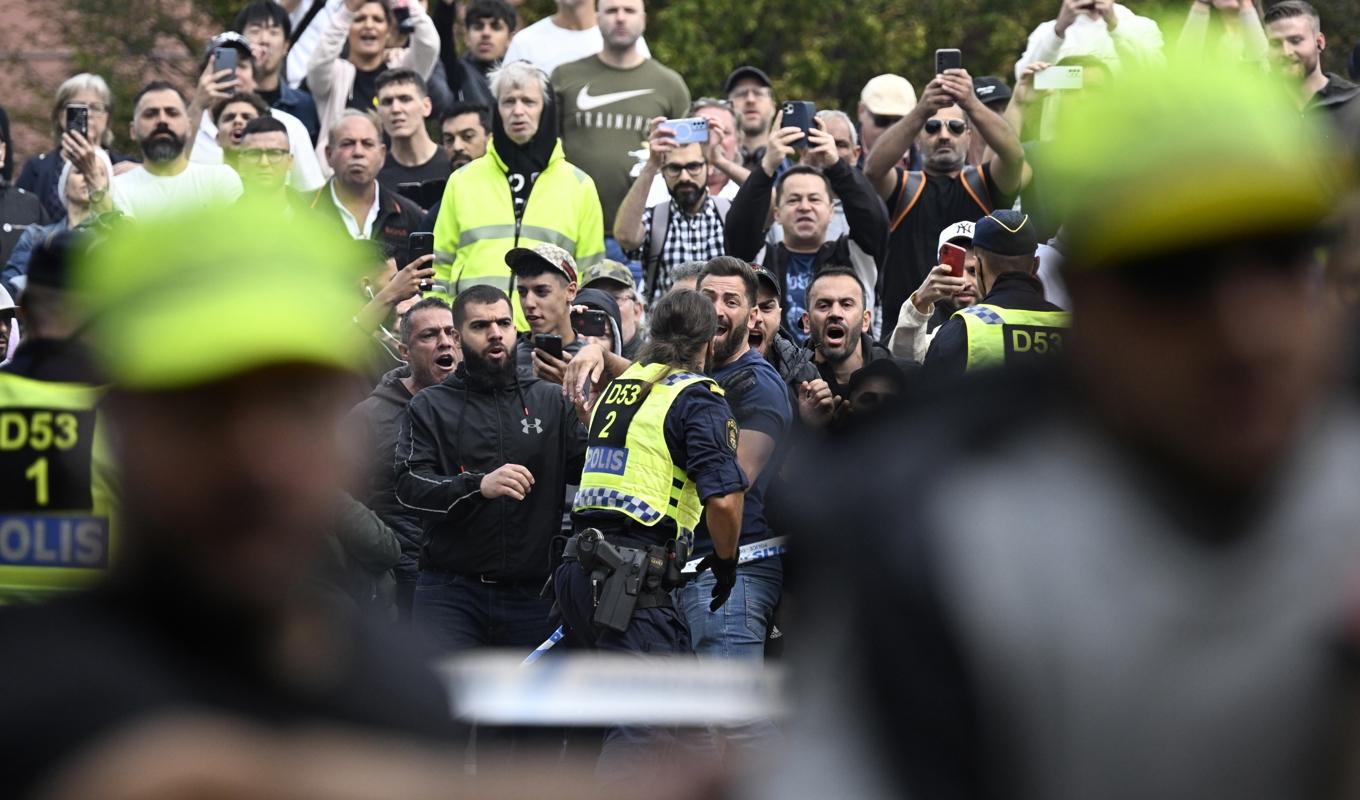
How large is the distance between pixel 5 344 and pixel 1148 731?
31.8ft

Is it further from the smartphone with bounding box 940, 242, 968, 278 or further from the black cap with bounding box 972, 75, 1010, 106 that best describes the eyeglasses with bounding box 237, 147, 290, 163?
the smartphone with bounding box 940, 242, 968, 278

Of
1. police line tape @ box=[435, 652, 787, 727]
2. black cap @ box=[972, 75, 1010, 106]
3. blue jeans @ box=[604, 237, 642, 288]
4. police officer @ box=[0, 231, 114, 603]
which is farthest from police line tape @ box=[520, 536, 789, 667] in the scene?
police line tape @ box=[435, 652, 787, 727]

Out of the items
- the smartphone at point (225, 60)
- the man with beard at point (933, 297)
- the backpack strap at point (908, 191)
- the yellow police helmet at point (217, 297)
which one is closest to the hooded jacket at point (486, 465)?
the man with beard at point (933, 297)

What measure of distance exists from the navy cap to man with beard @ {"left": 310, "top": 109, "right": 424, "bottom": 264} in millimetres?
4471

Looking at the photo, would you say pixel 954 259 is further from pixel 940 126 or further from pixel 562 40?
pixel 562 40

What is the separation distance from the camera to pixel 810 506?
6.43 feet

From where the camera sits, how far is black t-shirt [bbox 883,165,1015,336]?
11.2m

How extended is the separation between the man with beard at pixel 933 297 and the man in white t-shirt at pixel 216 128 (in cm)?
403

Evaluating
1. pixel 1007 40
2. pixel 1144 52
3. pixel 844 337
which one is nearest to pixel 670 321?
pixel 844 337

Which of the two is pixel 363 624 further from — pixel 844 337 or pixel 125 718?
pixel 844 337

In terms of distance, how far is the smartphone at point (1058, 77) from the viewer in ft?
32.9

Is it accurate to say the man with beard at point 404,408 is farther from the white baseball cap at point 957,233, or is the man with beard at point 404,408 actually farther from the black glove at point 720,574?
the white baseball cap at point 957,233

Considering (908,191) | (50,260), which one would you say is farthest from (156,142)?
(50,260)

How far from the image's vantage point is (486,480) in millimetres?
8984
